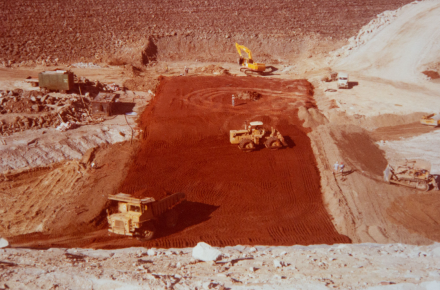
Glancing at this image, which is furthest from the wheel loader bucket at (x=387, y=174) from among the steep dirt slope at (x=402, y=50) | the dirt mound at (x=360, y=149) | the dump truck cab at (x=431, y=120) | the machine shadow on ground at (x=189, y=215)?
the steep dirt slope at (x=402, y=50)

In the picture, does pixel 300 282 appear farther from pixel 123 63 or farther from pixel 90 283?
pixel 123 63

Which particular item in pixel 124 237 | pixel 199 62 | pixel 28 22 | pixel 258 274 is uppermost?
pixel 28 22

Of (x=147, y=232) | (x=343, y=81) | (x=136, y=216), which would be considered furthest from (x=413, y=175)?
(x=343, y=81)

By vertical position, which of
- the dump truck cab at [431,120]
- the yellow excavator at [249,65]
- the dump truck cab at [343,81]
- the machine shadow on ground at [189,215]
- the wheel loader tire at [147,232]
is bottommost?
the machine shadow on ground at [189,215]

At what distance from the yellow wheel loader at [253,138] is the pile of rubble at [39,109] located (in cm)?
996

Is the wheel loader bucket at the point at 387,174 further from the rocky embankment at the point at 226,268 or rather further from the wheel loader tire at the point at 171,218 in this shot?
the wheel loader tire at the point at 171,218

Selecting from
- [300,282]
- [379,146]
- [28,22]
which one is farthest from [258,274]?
[28,22]

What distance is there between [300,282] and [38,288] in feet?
24.6

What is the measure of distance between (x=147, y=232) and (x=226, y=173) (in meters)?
7.11

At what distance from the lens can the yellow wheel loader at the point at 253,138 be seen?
82.3ft

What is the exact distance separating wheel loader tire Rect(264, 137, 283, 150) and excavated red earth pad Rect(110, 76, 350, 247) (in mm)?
336

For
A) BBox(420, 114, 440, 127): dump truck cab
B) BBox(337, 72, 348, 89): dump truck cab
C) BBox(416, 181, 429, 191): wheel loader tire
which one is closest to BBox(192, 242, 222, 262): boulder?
BBox(416, 181, 429, 191): wheel loader tire

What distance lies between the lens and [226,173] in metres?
22.9

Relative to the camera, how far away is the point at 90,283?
1222cm
